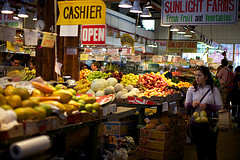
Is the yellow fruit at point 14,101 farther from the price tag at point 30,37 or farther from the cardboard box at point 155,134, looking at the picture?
the cardboard box at point 155,134

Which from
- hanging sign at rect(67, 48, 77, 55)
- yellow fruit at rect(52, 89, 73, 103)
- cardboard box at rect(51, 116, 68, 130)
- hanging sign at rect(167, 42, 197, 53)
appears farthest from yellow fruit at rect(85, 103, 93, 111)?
hanging sign at rect(167, 42, 197, 53)

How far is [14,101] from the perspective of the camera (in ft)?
→ 7.86

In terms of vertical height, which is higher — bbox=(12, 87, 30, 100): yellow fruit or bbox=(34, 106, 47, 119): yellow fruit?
bbox=(12, 87, 30, 100): yellow fruit

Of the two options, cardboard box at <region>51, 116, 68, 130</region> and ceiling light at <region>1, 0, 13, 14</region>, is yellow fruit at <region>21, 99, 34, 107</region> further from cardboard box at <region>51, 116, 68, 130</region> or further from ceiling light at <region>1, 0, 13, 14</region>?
ceiling light at <region>1, 0, 13, 14</region>

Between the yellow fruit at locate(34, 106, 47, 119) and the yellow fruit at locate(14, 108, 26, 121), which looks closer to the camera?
the yellow fruit at locate(14, 108, 26, 121)

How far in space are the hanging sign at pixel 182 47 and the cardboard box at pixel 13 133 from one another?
15.0m

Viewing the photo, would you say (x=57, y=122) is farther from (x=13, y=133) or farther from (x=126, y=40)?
(x=126, y=40)

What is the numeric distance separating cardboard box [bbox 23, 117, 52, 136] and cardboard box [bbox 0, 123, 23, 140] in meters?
0.04

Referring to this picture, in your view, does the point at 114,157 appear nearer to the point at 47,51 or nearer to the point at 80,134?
the point at 80,134

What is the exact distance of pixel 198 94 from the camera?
438cm

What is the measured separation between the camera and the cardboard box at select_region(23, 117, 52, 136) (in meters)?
2.18

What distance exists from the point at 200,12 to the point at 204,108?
7.63 feet

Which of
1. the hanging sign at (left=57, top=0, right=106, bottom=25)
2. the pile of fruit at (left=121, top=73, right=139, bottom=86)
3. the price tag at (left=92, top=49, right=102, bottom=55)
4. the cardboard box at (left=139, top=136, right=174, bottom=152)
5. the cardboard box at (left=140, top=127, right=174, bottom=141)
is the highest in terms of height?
the hanging sign at (left=57, top=0, right=106, bottom=25)

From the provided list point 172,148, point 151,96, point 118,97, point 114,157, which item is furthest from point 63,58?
point 114,157
